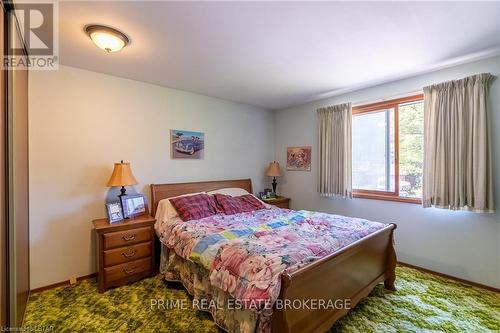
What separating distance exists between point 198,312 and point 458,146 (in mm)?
3209

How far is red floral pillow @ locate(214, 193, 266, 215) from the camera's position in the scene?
10.8ft

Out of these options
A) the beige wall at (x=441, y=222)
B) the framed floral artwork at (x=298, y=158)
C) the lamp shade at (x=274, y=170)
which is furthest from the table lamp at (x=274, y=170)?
the beige wall at (x=441, y=222)

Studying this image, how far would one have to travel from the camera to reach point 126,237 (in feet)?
8.66

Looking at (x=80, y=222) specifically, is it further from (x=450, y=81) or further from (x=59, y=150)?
(x=450, y=81)

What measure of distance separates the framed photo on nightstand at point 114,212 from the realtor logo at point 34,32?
5.06ft

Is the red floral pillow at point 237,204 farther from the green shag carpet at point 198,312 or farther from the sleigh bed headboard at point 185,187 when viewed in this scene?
the green shag carpet at point 198,312

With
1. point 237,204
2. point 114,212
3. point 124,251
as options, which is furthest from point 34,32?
point 237,204

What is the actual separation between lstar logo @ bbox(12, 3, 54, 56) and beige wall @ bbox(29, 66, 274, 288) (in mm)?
432

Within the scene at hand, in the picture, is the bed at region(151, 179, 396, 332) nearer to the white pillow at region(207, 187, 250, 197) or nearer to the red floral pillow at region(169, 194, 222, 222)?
the red floral pillow at region(169, 194, 222, 222)

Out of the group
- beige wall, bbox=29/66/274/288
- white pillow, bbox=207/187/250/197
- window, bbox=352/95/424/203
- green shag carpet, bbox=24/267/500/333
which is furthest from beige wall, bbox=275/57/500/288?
beige wall, bbox=29/66/274/288

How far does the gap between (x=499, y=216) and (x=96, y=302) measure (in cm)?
417

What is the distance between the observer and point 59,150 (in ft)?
8.67

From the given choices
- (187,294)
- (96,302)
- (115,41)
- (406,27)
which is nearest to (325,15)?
(406,27)

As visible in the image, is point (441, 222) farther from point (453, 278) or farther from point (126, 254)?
point (126, 254)
